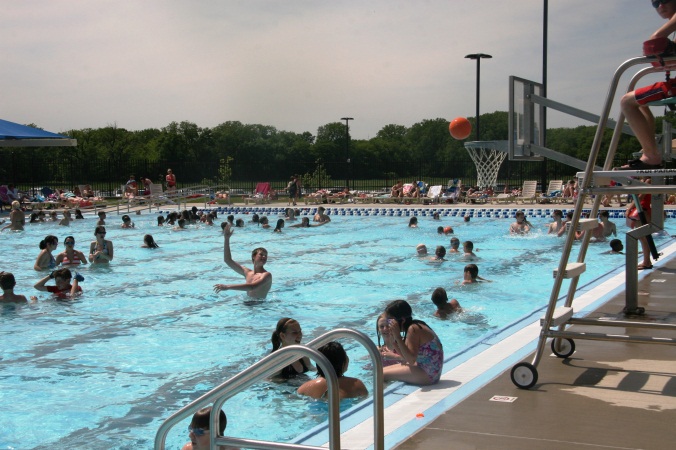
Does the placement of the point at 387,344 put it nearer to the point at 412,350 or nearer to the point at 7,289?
the point at 412,350

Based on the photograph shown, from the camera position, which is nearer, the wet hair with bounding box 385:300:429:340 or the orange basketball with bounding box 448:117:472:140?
the wet hair with bounding box 385:300:429:340

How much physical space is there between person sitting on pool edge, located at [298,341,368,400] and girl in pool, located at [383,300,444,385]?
0.26 metres

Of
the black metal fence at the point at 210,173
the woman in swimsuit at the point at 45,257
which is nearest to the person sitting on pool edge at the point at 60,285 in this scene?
the woman in swimsuit at the point at 45,257

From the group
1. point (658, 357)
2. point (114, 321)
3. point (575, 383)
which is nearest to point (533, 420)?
point (575, 383)

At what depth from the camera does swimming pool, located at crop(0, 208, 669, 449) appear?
19.2 feet

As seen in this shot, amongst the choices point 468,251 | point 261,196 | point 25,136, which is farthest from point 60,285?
point 261,196

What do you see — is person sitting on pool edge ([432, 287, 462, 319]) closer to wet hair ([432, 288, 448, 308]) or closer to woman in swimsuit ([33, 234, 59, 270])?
wet hair ([432, 288, 448, 308])

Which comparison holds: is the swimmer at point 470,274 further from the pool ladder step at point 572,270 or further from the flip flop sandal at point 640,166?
the flip flop sandal at point 640,166

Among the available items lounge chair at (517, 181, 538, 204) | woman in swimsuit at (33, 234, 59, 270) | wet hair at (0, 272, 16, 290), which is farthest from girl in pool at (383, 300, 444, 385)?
lounge chair at (517, 181, 538, 204)

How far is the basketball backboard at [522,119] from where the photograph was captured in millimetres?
5566

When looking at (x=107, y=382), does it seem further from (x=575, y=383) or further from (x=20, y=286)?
(x=20, y=286)

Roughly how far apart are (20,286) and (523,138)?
9.96 m

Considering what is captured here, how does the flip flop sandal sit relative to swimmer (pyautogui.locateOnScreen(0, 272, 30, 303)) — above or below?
above

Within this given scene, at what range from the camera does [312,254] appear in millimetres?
16250
